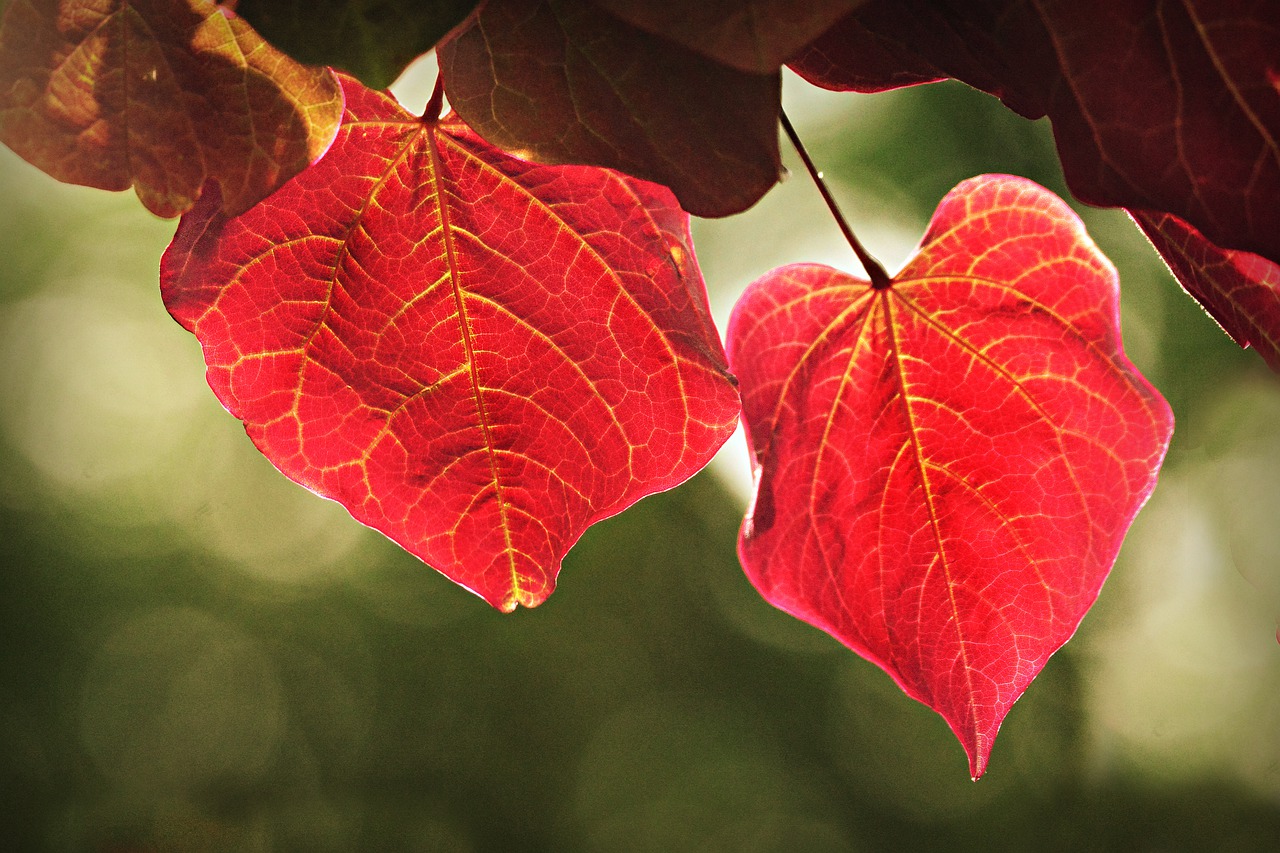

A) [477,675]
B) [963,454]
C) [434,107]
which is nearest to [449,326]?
[434,107]

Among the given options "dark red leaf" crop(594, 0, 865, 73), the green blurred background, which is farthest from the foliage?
the green blurred background

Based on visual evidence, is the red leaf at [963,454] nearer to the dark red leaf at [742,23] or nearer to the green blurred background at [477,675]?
the dark red leaf at [742,23]

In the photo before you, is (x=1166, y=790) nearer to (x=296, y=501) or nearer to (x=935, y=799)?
(x=935, y=799)

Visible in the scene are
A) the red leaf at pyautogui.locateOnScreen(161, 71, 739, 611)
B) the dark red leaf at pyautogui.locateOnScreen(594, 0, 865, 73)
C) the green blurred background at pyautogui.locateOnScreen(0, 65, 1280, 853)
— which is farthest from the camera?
the green blurred background at pyautogui.locateOnScreen(0, 65, 1280, 853)

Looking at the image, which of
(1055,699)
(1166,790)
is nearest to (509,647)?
(1055,699)

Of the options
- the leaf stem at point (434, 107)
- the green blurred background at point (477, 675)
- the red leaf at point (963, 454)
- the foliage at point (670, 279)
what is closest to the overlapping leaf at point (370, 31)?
the foliage at point (670, 279)

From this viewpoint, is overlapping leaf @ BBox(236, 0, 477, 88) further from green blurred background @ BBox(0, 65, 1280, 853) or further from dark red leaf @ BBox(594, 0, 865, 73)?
green blurred background @ BBox(0, 65, 1280, 853)
